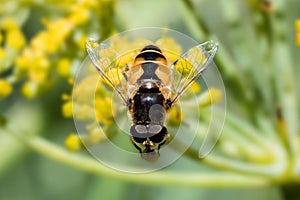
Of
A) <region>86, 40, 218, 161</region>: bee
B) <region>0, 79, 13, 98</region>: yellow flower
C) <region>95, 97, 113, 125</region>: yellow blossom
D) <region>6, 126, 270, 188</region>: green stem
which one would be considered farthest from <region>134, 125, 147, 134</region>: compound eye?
<region>0, 79, 13, 98</region>: yellow flower

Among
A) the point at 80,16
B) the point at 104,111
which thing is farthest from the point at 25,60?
the point at 104,111

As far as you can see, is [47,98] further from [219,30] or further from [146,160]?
[146,160]

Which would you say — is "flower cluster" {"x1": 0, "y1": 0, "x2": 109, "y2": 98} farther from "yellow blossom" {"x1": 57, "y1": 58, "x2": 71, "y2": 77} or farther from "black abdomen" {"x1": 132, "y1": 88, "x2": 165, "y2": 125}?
"black abdomen" {"x1": 132, "y1": 88, "x2": 165, "y2": 125}

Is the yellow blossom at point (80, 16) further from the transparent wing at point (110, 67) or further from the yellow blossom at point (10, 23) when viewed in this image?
the transparent wing at point (110, 67)

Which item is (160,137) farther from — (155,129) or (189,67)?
(189,67)

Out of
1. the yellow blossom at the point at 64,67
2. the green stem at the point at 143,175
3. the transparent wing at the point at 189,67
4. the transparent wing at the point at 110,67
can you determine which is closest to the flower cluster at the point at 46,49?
the yellow blossom at the point at 64,67

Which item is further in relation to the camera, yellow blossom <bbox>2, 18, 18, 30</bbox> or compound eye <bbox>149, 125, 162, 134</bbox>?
yellow blossom <bbox>2, 18, 18, 30</bbox>

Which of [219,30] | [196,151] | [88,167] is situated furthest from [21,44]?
[219,30]
